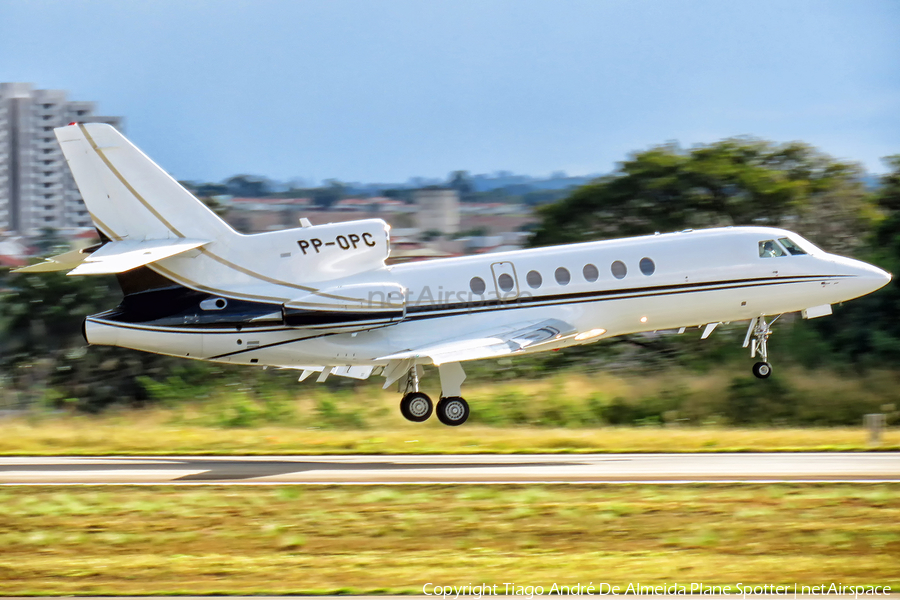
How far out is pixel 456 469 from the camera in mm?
16531

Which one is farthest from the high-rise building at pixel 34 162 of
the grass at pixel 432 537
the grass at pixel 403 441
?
the grass at pixel 432 537

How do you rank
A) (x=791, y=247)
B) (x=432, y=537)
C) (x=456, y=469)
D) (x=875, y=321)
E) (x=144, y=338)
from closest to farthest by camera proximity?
(x=432, y=537) → (x=456, y=469) → (x=144, y=338) → (x=791, y=247) → (x=875, y=321)

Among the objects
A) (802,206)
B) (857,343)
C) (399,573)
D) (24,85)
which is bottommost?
(399,573)

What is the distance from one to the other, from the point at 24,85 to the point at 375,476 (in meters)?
119

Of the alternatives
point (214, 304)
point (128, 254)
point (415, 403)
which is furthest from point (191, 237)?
point (415, 403)

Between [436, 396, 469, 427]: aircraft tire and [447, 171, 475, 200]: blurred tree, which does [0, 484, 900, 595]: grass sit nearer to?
[436, 396, 469, 427]: aircraft tire

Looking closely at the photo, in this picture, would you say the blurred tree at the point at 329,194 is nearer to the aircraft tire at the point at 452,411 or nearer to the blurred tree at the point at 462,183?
the blurred tree at the point at 462,183

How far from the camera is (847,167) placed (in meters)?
35.5

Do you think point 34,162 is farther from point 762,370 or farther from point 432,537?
point 432,537

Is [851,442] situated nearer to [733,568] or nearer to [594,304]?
[594,304]

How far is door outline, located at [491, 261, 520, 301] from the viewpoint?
20.3 meters

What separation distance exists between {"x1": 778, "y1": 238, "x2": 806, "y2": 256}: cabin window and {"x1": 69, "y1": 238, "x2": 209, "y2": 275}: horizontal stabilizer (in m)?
12.3

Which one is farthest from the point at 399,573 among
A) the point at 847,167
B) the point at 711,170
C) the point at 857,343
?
the point at 847,167

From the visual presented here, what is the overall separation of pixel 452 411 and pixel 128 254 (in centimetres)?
711
